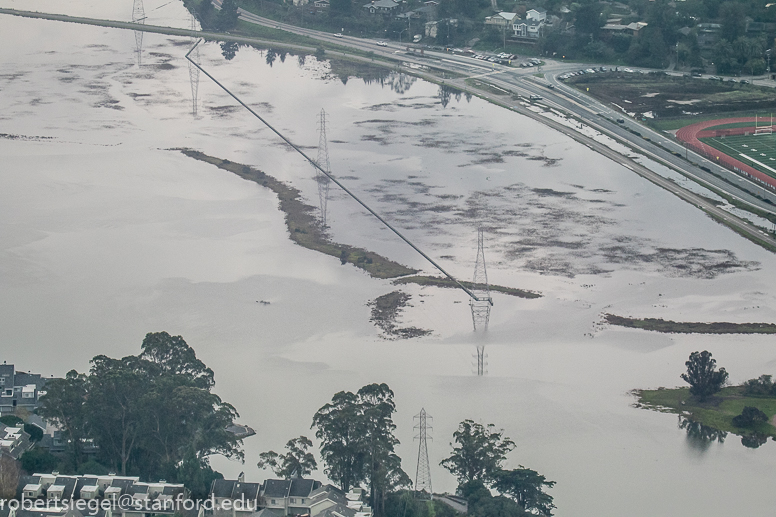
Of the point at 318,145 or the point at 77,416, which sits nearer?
the point at 77,416

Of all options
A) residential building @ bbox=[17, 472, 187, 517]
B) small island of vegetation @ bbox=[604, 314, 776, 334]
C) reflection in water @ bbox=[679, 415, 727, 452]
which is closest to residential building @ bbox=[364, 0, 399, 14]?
small island of vegetation @ bbox=[604, 314, 776, 334]

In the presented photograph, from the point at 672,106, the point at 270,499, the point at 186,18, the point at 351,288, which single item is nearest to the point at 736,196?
the point at 672,106

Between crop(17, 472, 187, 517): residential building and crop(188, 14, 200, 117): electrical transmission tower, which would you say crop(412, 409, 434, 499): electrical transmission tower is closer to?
crop(17, 472, 187, 517): residential building

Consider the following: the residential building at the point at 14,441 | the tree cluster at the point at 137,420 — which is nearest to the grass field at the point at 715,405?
the tree cluster at the point at 137,420

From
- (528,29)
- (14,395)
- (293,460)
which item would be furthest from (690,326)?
(528,29)

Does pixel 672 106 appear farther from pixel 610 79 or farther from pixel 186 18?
pixel 186 18

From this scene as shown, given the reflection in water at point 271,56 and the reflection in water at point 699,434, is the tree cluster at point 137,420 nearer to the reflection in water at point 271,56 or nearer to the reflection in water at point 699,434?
the reflection in water at point 699,434
